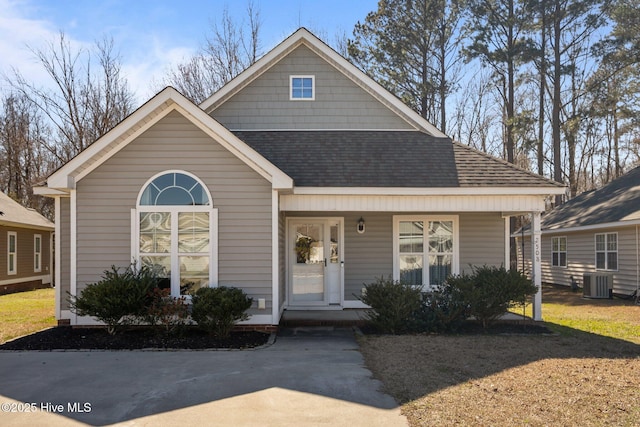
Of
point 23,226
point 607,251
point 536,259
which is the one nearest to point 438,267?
point 536,259

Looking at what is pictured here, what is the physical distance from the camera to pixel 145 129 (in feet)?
31.3

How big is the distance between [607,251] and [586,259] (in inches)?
Result: 57.4

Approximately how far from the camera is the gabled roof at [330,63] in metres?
12.9

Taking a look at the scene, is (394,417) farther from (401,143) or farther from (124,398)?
(401,143)

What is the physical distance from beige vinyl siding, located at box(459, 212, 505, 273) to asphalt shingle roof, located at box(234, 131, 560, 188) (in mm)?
1323

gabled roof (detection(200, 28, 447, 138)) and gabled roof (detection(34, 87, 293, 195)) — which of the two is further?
gabled roof (detection(200, 28, 447, 138))

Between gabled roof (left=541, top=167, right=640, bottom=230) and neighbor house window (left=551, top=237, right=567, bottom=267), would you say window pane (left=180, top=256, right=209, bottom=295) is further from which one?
neighbor house window (left=551, top=237, right=567, bottom=267)

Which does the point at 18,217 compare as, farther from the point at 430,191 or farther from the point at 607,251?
the point at 607,251

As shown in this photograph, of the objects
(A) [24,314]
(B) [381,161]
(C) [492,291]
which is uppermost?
(B) [381,161]

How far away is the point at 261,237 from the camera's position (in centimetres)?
955

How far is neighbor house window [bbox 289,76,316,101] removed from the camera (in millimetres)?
13172

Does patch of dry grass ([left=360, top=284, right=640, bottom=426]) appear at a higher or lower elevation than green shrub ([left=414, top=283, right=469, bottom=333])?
lower

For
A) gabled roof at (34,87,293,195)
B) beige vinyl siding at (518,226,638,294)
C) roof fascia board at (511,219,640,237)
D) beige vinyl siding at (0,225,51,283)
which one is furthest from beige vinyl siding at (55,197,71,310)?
roof fascia board at (511,219,640,237)

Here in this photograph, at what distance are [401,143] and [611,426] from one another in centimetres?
852
